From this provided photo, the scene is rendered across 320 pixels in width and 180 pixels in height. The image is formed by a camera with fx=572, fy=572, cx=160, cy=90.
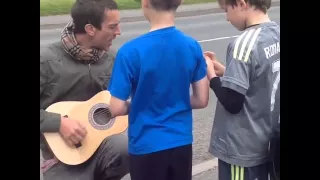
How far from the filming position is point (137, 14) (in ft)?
58.1

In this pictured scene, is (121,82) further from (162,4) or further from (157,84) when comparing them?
(162,4)

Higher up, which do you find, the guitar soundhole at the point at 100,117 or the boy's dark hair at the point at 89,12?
the boy's dark hair at the point at 89,12

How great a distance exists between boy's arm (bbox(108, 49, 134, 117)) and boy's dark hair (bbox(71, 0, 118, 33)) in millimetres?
508

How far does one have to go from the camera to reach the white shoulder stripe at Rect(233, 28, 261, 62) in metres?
2.69

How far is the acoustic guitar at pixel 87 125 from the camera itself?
306 centimetres

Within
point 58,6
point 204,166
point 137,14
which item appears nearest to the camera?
point 204,166

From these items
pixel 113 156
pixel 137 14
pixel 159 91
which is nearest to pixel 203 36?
pixel 137 14

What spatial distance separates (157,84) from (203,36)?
11.6 m

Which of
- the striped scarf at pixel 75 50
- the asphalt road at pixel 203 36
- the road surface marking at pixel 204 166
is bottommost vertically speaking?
the asphalt road at pixel 203 36

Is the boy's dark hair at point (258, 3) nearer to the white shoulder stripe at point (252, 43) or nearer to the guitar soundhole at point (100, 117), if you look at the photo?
the white shoulder stripe at point (252, 43)

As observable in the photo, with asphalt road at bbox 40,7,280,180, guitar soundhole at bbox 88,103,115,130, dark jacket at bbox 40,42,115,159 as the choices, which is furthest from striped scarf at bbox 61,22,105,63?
asphalt road at bbox 40,7,280,180

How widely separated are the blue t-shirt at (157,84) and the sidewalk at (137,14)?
11.7m

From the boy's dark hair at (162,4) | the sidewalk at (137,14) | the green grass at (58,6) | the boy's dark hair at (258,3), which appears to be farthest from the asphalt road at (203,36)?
the boy's dark hair at (162,4)

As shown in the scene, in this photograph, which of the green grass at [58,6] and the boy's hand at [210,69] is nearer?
the boy's hand at [210,69]
